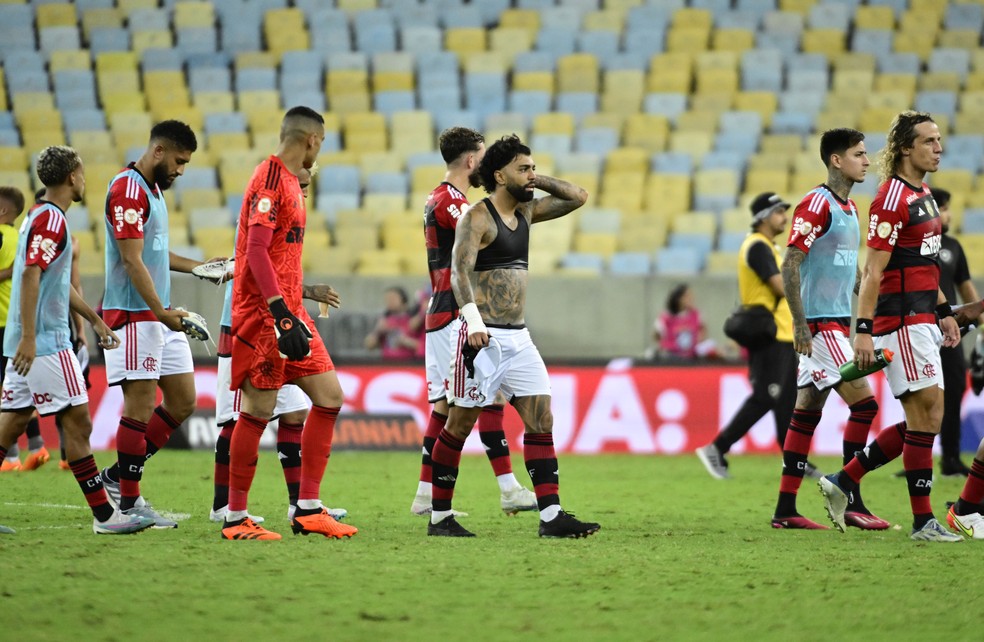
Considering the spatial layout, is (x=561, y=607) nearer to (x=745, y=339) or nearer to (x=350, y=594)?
(x=350, y=594)

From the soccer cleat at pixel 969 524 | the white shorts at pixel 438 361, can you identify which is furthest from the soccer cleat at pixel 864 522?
the white shorts at pixel 438 361

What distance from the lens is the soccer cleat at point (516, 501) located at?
8.65m

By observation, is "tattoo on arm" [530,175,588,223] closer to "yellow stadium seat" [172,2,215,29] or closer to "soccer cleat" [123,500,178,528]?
"soccer cleat" [123,500,178,528]

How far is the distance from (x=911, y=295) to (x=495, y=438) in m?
2.91

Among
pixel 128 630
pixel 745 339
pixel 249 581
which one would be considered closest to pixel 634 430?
pixel 745 339

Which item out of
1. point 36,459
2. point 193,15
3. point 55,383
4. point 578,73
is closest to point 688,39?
point 578,73

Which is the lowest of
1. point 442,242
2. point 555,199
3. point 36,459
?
point 36,459

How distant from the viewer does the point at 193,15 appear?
21797 mm

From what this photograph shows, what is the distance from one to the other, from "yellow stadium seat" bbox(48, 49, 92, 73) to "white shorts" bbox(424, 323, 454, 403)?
558 inches

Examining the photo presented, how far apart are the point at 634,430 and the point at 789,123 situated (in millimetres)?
7373

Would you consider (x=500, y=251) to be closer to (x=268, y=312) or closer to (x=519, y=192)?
(x=519, y=192)

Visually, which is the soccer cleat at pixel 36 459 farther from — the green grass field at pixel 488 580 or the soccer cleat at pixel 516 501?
the soccer cleat at pixel 516 501

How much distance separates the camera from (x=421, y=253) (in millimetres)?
17375

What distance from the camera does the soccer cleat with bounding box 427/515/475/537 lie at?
24.3 ft
